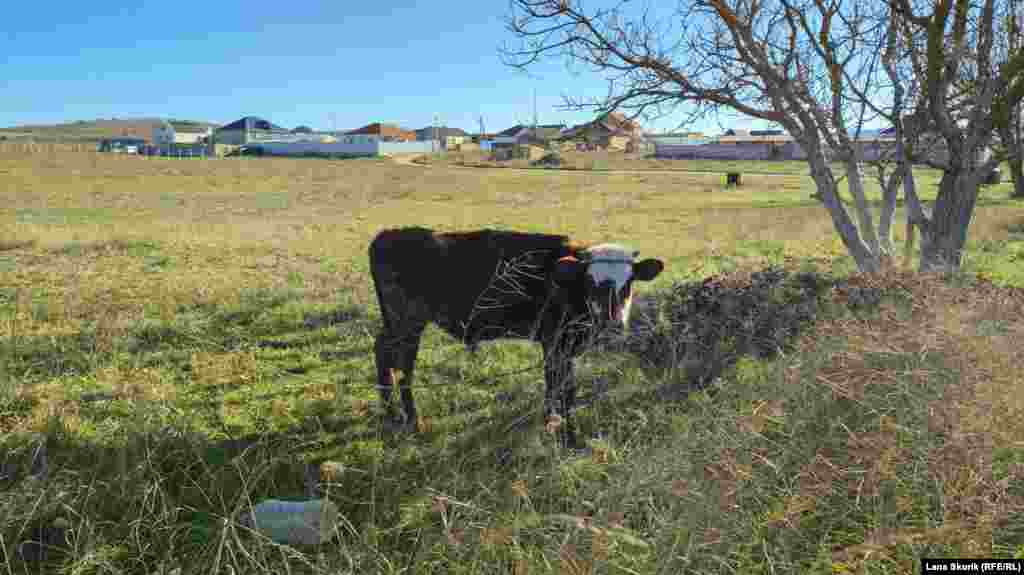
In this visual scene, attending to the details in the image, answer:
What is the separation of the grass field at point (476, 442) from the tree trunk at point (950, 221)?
→ 1.56 metres

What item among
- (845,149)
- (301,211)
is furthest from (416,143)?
(845,149)

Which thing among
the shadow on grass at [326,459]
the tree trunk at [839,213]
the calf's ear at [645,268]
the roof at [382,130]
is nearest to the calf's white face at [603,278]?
the calf's ear at [645,268]

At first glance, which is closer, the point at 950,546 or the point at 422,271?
the point at 950,546

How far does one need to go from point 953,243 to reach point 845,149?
5.63ft

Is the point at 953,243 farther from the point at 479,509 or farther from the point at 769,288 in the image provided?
the point at 479,509

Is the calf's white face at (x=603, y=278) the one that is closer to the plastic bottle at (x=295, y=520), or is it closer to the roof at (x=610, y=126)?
the plastic bottle at (x=295, y=520)

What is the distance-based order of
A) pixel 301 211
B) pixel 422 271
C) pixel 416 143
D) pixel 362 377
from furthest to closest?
pixel 416 143, pixel 301 211, pixel 362 377, pixel 422 271

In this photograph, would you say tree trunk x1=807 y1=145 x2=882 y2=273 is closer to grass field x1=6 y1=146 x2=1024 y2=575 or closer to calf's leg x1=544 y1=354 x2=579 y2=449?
grass field x1=6 y1=146 x2=1024 y2=575

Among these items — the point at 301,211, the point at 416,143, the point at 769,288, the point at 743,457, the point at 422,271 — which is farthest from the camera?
the point at 416,143

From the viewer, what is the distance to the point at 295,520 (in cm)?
345

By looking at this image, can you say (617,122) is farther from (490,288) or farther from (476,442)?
(476,442)

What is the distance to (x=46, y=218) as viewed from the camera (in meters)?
20.6

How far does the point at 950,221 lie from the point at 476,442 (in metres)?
6.82

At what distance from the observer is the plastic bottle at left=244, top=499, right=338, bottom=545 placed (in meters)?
3.38
